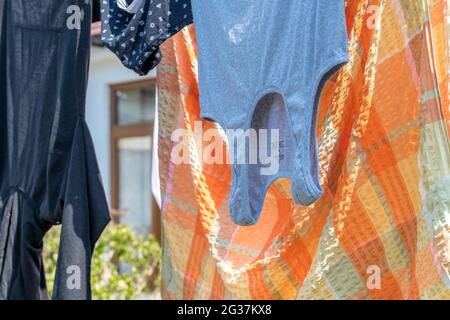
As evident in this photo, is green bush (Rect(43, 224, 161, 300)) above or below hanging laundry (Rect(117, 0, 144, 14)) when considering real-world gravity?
below

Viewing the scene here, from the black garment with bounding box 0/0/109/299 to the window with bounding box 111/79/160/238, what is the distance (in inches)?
180

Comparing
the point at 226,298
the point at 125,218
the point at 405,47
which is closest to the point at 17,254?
the point at 226,298

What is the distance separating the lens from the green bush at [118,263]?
4.63 meters

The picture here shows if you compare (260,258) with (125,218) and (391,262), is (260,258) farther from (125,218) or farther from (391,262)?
(125,218)

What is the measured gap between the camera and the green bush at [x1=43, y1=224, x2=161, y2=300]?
4.63 meters

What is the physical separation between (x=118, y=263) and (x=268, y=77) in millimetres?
3462

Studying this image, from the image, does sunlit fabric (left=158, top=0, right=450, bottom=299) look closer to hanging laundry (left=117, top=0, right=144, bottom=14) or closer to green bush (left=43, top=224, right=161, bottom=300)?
hanging laundry (left=117, top=0, right=144, bottom=14)

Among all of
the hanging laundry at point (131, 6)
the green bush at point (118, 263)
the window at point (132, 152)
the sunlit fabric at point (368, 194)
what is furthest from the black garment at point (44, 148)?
the window at point (132, 152)

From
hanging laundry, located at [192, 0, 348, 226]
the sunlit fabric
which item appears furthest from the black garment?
hanging laundry, located at [192, 0, 348, 226]

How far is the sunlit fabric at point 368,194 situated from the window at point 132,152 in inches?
191

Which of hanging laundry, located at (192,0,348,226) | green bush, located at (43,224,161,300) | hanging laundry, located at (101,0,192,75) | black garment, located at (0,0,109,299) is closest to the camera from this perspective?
hanging laundry, located at (192,0,348,226)

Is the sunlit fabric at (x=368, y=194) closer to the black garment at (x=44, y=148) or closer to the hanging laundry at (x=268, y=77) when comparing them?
the hanging laundry at (x=268, y=77)

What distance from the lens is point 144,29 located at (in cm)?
247

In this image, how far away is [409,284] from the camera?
2.30m
